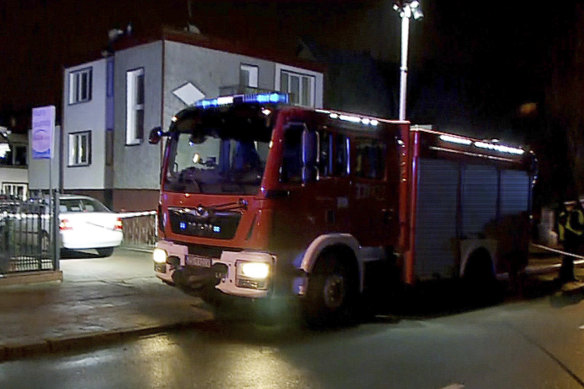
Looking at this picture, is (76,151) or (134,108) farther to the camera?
(76,151)

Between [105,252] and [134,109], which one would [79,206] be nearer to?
[105,252]

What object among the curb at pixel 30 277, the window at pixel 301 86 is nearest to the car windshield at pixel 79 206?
the curb at pixel 30 277

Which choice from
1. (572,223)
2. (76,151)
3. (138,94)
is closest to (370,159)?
(572,223)

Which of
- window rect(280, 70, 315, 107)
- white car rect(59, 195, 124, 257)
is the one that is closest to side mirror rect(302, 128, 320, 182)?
white car rect(59, 195, 124, 257)

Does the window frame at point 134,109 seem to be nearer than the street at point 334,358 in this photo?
No

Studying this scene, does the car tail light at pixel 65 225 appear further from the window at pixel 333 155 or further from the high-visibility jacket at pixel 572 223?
the high-visibility jacket at pixel 572 223

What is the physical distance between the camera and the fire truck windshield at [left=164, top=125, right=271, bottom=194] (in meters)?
9.08

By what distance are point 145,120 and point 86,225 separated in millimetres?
8217

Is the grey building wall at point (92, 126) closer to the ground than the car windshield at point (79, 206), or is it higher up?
higher up

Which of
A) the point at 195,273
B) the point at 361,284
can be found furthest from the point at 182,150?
the point at 361,284

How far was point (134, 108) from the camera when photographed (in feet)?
77.9

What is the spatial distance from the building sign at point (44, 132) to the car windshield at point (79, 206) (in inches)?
124

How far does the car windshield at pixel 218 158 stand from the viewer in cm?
908

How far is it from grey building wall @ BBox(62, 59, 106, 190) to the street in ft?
53.8
